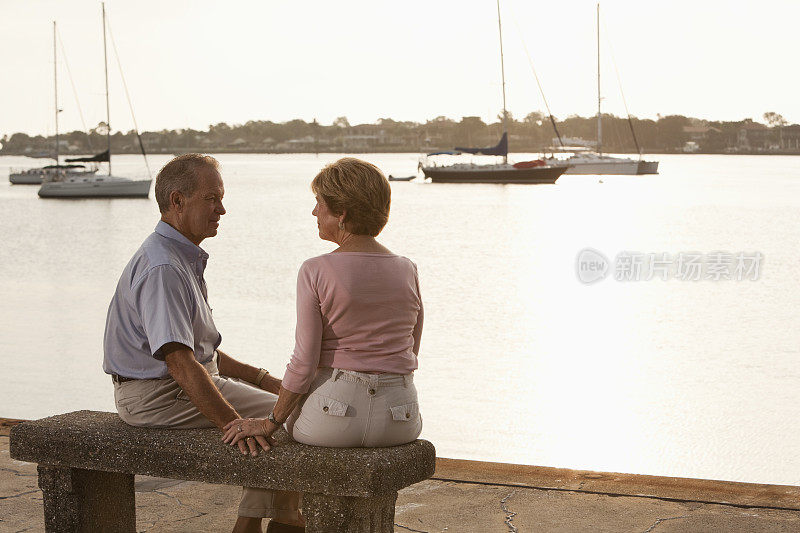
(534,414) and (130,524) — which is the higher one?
(130,524)

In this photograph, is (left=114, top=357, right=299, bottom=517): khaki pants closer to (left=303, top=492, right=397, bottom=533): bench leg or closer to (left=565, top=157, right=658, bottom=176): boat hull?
(left=303, top=492, right=397, bottom=533): bench leg

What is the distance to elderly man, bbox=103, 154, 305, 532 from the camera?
278cm

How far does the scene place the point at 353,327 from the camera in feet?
8.72

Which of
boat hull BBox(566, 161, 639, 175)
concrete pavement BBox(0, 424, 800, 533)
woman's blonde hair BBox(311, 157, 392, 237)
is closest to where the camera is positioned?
woman's blonde hair BBox(311, 157, 392, 237)

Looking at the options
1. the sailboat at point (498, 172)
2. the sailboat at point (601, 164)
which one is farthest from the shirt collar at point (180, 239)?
the sailboat at point (601, 164)

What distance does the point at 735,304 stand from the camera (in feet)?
63.1

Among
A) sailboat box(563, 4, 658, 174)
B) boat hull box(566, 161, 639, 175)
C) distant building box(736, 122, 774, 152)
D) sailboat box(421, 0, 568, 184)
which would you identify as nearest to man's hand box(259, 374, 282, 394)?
sailboat box(421, 0, 568, 184)

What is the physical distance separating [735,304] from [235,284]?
9.43m

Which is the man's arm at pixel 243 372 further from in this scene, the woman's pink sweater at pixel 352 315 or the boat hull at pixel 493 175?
the boat hull at pixel 493 175

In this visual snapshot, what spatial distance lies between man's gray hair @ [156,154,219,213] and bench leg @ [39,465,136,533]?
802 mm

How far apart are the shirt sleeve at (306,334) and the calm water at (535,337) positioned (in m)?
1.88

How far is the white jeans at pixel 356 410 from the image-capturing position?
267 centimetres

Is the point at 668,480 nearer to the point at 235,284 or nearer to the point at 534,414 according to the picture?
the point at 534,414

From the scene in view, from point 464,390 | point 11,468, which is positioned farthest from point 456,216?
point 11,468
